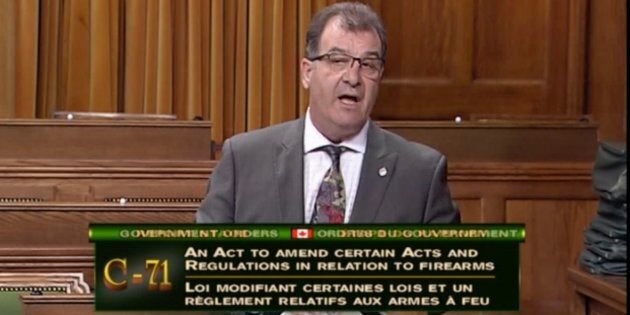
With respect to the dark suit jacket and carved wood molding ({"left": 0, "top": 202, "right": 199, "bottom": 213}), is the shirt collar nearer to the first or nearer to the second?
the dark suit jacket

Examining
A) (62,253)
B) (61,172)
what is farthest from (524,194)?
(62,253)

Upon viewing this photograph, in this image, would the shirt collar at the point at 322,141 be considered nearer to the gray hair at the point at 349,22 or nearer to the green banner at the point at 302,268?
the gray hair at the point at 349,22

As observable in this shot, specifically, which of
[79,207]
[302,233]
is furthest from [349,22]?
[79,207]

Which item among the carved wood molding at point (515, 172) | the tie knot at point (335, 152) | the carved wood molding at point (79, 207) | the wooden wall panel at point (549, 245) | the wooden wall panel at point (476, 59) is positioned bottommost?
the wooden wall panel at point (549, 245)

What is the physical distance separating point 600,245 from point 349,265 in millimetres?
1712

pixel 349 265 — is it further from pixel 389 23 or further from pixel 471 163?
pixel 389 23

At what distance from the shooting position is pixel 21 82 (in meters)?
4.48

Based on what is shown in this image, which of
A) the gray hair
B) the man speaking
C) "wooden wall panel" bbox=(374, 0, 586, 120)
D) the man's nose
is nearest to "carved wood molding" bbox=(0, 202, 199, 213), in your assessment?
the man speaking

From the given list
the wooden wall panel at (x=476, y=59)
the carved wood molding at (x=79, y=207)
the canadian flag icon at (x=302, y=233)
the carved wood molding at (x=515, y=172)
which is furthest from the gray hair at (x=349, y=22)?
the wooden wall panel at (x=476, y=59)

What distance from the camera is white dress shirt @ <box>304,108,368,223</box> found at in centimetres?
143

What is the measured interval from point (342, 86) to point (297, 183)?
0.43 ft

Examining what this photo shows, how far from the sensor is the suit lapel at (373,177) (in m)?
1.40

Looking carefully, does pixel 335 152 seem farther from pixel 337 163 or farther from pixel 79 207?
pixel 79 207

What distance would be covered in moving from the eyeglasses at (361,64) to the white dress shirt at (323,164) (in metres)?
0.10
